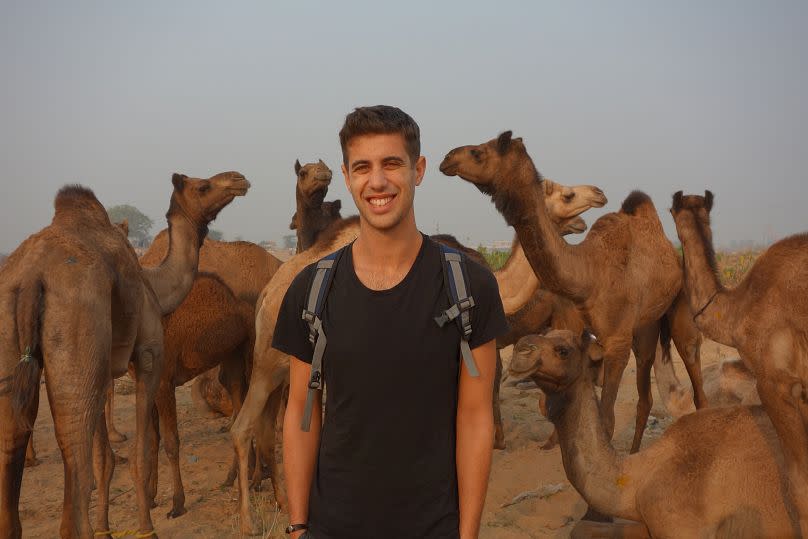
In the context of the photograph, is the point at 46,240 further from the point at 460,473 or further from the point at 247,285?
the point at 247,285

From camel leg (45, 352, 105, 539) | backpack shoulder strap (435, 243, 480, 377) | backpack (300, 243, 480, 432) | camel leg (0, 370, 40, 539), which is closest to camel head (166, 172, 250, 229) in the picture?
camel leg (45, 352, 105, 539)

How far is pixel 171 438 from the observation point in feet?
23.4

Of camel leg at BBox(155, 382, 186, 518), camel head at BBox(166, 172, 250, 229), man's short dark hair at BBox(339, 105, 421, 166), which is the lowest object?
camel leg at BBox(155, 382, 186, 518)

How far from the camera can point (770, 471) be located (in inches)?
181

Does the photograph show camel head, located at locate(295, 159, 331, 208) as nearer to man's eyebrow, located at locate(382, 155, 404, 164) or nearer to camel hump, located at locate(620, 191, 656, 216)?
camel hump, located at locate(620, 191, 656, 216)

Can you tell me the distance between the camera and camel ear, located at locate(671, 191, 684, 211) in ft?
19.3

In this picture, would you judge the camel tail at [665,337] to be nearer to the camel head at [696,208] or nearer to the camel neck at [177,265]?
the camel head at [696,208]

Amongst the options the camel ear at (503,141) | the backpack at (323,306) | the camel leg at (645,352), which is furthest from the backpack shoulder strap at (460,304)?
the camel leg at (645,352)

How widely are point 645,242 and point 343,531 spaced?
19.6 ft

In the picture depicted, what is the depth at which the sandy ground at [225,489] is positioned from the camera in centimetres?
645

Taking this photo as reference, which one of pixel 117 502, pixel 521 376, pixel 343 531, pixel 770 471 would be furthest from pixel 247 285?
pixel 343 531

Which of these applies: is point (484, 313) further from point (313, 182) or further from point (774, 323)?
point (313, 182)

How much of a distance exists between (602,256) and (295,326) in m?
5.30

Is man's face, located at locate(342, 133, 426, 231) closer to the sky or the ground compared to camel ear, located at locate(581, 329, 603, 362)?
closer to the sky
